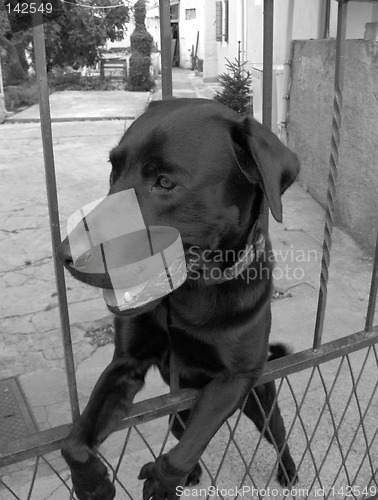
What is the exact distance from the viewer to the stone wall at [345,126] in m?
3.65

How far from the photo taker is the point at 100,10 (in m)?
16.3

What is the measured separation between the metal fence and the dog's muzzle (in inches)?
3.6

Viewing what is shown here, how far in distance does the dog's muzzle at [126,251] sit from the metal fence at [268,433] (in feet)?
0.30

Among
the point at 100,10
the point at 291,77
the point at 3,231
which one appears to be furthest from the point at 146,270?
the point at 100,10

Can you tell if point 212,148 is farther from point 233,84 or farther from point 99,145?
point 99,145

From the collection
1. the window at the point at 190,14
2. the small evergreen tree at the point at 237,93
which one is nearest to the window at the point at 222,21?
the small evergreen tree at the point at 237,93

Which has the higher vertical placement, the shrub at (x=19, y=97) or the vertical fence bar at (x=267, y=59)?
the vertical fence bar at (x=267, y=59)

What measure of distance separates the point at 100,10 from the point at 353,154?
1449 cm

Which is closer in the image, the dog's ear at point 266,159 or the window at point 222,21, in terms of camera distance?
the dog's ear at point 266,159

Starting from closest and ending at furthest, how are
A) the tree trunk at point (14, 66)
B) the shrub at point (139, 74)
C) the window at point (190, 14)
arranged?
the tree trunk at point (14, 66), the shrub at point (139, 74), the window at point (190, 14)

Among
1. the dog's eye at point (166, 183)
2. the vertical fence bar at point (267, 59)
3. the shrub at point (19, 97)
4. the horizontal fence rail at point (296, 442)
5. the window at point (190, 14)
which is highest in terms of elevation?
the window at point (190, 14)

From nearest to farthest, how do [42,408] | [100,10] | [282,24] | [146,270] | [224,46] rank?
1. [146,270]
2. [42,408]
3. [282,24]
4. [224,46]
5. [100,10]

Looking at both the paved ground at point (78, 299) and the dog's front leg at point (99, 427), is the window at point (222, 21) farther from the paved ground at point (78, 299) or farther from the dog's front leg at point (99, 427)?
the dog's front leg at point (99, 427)

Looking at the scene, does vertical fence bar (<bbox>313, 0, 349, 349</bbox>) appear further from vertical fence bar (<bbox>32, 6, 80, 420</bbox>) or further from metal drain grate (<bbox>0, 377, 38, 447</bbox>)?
metal drain grate (<bbox>0, 377, 38, 447</bbox>)
